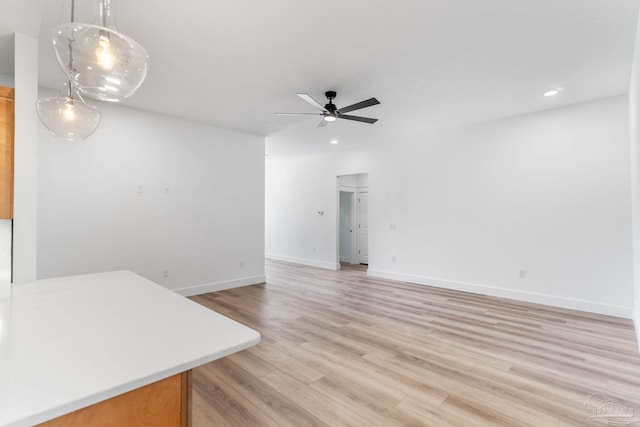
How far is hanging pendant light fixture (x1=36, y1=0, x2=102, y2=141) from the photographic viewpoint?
7.32 ft

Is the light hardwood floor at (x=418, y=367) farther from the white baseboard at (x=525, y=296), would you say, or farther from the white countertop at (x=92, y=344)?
the white countertop at (x=92, y=344)

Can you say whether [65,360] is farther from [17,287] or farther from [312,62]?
[312,62]

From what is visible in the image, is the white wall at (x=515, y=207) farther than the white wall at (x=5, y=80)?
Yes

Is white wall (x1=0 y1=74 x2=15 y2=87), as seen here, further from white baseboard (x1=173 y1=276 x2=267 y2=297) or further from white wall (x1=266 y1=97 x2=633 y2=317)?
white wall (x1=266 y1=97 x2=633 y2=317)

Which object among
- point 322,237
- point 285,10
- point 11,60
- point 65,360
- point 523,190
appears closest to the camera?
point 65,360

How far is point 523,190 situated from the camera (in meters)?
4.55

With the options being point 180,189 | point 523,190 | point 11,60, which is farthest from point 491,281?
point 11,60

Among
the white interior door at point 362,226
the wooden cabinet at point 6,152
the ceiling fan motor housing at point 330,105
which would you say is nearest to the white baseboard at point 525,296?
the white interior door at point 362,226

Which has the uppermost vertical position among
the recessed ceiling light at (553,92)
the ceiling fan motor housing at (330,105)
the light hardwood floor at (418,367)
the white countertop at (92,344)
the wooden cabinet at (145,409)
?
the recessed ceiling light at (553,92)

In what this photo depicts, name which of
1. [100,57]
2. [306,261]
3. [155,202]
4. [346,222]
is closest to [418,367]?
[100,57]

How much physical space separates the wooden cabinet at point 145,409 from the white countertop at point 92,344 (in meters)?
0.08

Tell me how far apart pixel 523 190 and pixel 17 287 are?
18.6 ft

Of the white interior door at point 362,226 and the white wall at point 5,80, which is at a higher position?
the white wall at point 5,80

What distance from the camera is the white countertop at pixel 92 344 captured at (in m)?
0.77
